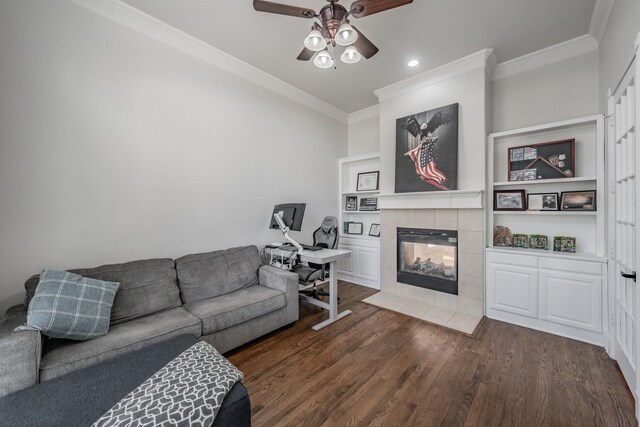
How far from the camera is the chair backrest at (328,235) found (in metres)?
3.44

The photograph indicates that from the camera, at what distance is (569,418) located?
1599mm

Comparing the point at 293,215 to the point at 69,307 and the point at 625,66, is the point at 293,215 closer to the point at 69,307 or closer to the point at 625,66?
the point at 69,307

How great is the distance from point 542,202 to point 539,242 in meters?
0.45

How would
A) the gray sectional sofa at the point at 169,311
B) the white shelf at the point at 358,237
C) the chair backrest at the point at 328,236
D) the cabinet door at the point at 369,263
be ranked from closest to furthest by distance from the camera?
the gray sectional sofa at the point at 169,311 < the chair backrest at the point at 328,236 < the cabinet door at the point at 369,263 < the white shelf at the point at 358,237

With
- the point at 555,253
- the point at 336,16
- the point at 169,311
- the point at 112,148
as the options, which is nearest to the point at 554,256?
the point at 555,253

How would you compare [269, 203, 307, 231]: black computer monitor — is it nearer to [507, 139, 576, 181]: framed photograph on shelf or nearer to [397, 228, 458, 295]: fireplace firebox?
[397, 228, 458, 295]: fireplace firebox

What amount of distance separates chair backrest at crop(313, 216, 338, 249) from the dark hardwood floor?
105 centimetres

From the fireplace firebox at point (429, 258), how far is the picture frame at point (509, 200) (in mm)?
603

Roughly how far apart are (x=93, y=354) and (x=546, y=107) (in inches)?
188

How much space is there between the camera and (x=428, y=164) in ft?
11.1

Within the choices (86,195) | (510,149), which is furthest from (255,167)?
(510,149)

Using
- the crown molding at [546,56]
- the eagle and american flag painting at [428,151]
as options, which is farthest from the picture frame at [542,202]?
the crown molding at [546,56]

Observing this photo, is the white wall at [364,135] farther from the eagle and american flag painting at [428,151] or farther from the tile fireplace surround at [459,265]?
the tile fireplace surround at [459,265]

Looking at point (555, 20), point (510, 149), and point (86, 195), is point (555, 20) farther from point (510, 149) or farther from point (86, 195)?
point (86, 195)
